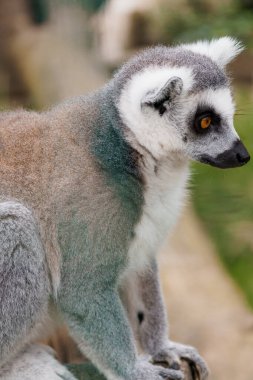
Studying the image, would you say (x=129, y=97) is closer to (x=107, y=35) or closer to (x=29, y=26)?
(x=29, y=26)

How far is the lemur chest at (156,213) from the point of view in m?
3.99

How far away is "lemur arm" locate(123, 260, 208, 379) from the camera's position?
4.52 meters

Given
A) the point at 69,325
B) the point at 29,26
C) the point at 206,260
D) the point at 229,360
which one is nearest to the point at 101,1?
the point at 29,26

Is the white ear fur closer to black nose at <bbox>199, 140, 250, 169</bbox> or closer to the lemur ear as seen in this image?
the lemur ear

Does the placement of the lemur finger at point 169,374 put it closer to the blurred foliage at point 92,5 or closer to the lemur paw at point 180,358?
the lemur paw at point 180,358

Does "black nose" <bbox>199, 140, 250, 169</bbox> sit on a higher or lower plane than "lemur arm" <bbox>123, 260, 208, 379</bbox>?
higher

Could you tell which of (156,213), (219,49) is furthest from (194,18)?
(156,213)

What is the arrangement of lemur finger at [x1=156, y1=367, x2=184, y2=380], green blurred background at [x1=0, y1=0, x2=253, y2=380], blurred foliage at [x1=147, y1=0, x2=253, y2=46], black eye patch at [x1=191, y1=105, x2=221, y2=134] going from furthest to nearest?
blurred foliage at [x1=147, y1=0, x2=253, y2=46], green blurred background at [x1=0, y1=0, x2=253, y2=380], lemur finger at [x1=156, y1=367, x2=184, y2=380], black eye patch at [x1=191, y1=105, x2=221, y2=134]

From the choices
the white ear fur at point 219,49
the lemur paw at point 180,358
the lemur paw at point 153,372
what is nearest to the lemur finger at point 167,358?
the lemur paw at point 180,358

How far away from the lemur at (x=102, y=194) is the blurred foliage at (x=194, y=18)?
5.59 m

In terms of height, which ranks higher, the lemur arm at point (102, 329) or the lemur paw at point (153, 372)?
the lemur arm at point (102, 329)

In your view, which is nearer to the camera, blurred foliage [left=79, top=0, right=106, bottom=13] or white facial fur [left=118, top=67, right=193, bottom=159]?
white facial fur [left=118, top=67, right=193, bottom=159]

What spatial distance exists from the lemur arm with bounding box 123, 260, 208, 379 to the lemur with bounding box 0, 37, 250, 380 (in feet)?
1.28

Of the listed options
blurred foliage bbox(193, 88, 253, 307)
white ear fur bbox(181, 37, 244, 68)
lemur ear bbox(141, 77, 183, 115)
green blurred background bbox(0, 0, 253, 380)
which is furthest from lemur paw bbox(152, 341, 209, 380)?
green blurred background bbox(0, 0, 253, 380)
